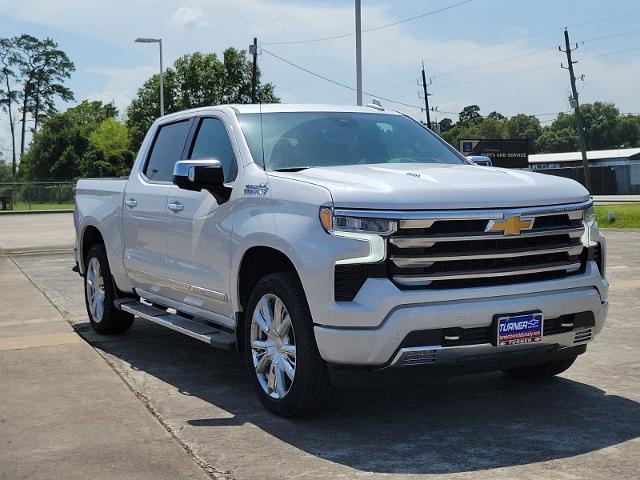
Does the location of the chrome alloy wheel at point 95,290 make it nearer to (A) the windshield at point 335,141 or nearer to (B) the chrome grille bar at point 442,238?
(A) the windshield at point 335,141

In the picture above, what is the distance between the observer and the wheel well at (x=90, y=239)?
819cm

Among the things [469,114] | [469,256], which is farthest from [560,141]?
[469,256]

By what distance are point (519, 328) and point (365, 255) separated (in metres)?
0.95

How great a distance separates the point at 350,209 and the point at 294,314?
69cm

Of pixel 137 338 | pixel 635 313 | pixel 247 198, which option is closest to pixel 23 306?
pixel 137 338

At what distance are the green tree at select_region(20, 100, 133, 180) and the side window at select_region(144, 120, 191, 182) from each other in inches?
2885

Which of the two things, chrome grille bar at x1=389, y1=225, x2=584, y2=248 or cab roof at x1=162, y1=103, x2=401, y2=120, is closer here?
chrome grille bar at x1=389, y1=225, x2=584, y2=248

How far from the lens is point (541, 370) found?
5.82 meters

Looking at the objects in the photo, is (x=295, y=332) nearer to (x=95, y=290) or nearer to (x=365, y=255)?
(x=365, y=255)

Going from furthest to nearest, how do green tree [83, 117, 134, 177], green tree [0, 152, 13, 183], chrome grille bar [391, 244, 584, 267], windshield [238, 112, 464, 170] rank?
green tree [0, 152, 13, 183] → green tree [83, 117, 134, 177] → windshield [238, 112, 464, 170] → chrome grille bar [391, 244, 584, 267]

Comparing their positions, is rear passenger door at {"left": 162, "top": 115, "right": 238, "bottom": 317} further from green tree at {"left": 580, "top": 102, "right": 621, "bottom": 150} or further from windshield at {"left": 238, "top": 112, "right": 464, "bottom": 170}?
green tree at {"left": 580, "top": 102, "right": 621, "bottom": 150}

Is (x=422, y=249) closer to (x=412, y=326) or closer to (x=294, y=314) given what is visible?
(x=412, y=326)

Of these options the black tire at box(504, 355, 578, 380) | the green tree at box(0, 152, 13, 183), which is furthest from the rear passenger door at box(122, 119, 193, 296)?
the green tree at box(0, 152, 13, 183)

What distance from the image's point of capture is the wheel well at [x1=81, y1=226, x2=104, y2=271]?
8.19 metres
